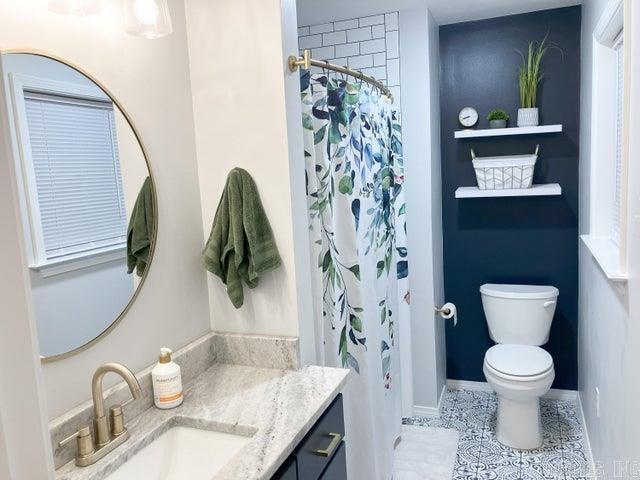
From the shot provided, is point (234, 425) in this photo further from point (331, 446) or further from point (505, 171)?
point (505, 171)

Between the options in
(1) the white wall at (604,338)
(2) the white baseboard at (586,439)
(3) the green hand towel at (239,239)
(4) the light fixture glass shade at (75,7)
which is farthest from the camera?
(2) the white baseboard at (586,439)

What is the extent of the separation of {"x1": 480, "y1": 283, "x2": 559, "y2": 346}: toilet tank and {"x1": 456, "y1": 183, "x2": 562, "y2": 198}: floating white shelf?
1.94ft

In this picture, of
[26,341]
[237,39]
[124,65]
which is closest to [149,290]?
[124,65]

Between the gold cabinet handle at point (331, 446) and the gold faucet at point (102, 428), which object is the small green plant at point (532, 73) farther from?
the gold faucet at point (102, 428)

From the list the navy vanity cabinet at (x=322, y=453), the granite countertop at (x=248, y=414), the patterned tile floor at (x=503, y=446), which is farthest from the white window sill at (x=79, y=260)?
the patterned tile floor at (x=503, y=446)

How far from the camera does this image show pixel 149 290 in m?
1.61

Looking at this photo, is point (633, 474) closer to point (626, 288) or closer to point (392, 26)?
point (626, 288)

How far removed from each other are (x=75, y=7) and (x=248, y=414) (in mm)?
1146

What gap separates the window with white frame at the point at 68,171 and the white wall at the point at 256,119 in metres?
0.42

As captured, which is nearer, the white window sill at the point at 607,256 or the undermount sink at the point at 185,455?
the undermount sink at the point at 185,455

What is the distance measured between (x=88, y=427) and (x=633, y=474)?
1.58 meters

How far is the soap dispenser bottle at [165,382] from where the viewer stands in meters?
1.53

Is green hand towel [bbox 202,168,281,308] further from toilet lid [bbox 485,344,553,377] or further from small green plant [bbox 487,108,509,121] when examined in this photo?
small green plant [bbox 487,108,509,121]

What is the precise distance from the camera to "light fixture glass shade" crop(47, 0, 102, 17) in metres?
1.20
